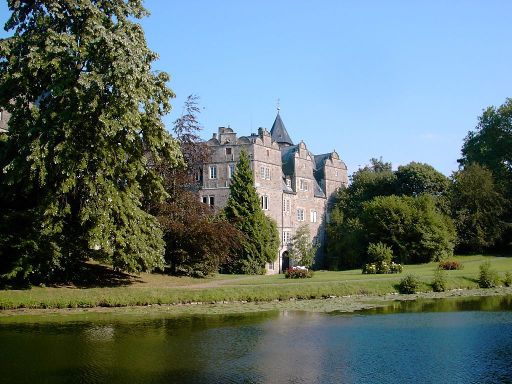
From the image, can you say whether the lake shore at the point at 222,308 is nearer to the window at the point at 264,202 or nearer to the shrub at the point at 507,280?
the shrub at the point at 507,280

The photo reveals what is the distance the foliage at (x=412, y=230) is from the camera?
155 feet

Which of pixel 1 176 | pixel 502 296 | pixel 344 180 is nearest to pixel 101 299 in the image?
pixel 1 176

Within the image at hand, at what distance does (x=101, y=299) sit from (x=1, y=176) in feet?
26.1

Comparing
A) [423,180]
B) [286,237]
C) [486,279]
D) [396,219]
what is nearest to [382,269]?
[486,279]

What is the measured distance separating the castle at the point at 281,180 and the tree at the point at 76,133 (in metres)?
24.6

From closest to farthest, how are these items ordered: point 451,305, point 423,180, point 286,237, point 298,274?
point 451,305, point 298,274, point 423,180, point 286,237

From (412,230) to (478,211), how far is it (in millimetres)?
8538

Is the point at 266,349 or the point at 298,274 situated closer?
the point at 266,349

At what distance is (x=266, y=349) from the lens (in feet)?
47.0

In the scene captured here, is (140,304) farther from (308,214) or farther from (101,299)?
(308,214)

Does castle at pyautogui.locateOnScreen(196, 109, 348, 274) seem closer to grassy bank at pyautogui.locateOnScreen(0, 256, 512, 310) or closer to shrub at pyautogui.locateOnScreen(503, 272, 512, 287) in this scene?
grassy bank at pyautogui.locateOnScreen(0, 256, 512, 310)

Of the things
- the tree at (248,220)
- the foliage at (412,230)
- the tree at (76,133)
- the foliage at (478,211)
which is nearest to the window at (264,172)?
the tree at (248,220)

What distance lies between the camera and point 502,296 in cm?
2712

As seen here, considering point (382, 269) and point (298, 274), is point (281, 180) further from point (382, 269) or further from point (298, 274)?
point (298, 274)
